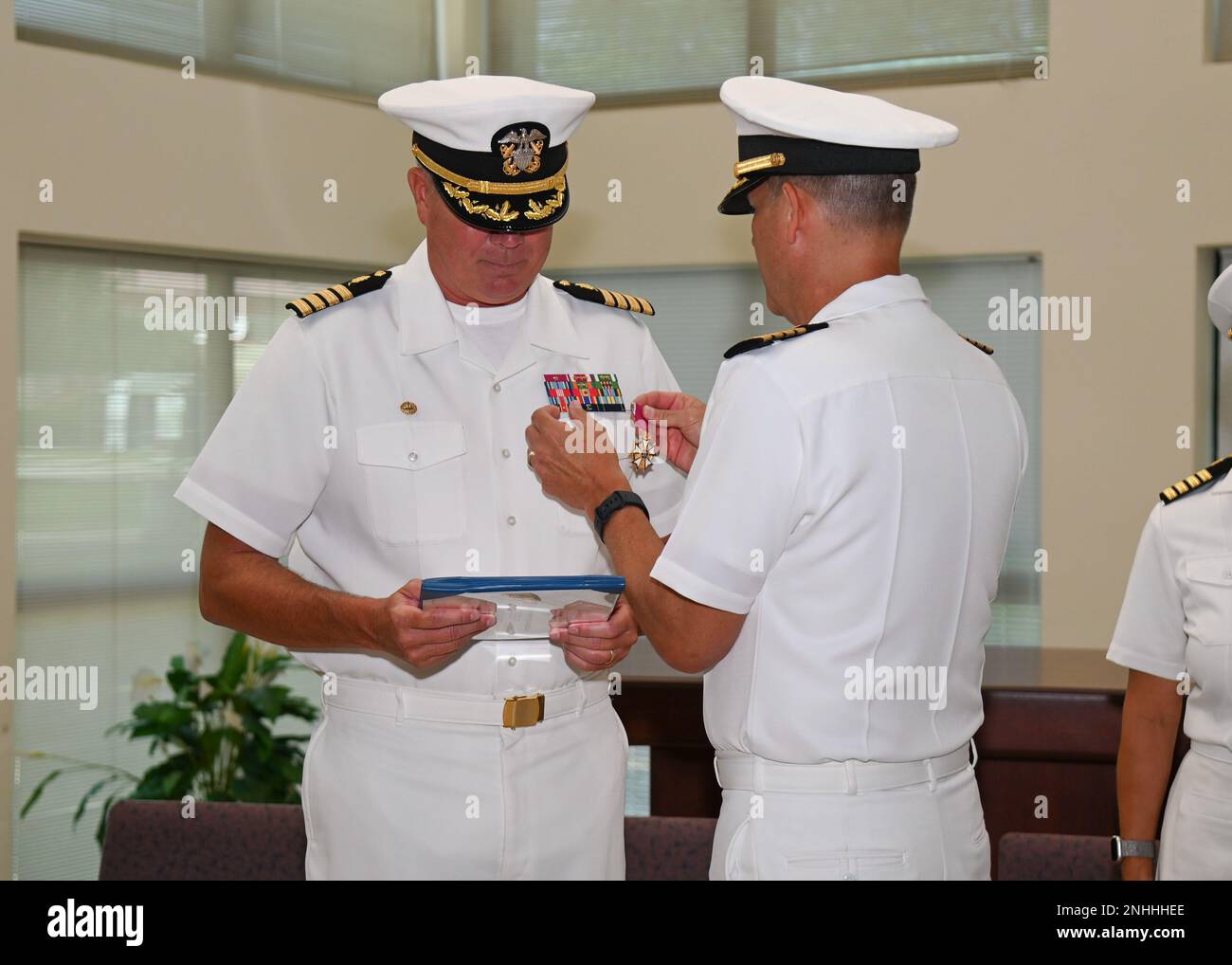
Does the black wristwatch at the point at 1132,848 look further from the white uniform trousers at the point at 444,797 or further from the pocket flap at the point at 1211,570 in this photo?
the white uniform trousers at the point at 444,797

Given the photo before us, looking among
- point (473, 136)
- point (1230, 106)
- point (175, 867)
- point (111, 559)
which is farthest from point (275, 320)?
point (1230, 106)

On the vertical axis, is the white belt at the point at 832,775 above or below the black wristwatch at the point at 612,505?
below

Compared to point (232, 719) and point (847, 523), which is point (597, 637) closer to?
point (847, 523)

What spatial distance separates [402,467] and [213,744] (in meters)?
2.63

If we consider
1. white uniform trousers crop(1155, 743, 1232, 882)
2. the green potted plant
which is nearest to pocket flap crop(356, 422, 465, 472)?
white uniform trousers crop(1155, 743, 1232, 882)

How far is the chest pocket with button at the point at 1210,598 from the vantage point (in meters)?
1.94

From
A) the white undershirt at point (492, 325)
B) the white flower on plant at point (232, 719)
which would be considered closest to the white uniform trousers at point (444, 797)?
the white undershirt at point (492, 325)

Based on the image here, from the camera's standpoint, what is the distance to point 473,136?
5.77 ft

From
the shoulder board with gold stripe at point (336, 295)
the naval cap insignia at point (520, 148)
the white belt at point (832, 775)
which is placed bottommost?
the white belt at point (832, 775)

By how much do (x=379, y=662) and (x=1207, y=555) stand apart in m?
1.28

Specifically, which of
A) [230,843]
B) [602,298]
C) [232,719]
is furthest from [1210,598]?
[232,719]

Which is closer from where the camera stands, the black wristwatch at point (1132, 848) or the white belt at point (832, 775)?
the white belt at point (832, 775)

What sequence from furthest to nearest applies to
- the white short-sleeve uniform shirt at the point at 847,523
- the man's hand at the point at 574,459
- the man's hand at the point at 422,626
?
the man's hand at the point at 574,459, the man's hand at the point at 422,626, the white short-sleeve uniform shirt at the point at 847,523

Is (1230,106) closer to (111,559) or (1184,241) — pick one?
(1184,241)
